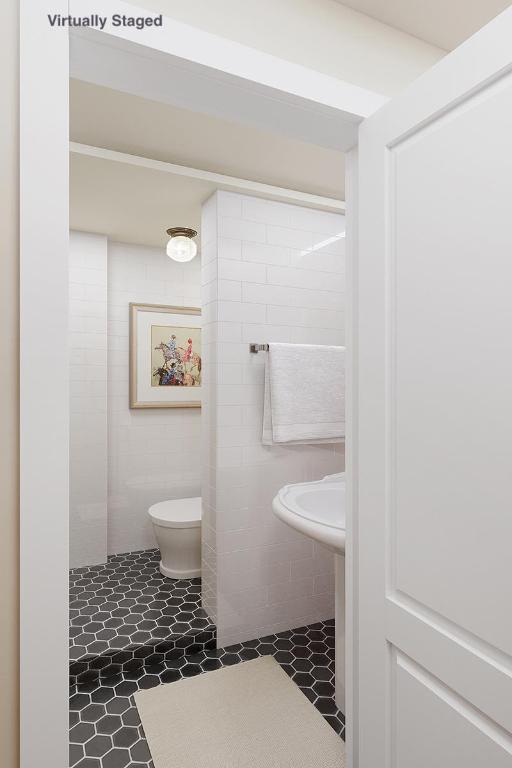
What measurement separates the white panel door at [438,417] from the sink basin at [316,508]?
0.99 feet

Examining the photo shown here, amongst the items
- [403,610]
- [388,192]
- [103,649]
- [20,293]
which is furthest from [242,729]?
[388,192]

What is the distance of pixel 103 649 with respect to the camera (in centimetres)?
210

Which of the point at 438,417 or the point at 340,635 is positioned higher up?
the point at 438,417

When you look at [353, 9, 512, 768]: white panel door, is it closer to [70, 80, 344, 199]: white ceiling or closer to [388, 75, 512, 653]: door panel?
[388, 75, 512, 653]: door panel

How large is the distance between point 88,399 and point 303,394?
156 centimetres

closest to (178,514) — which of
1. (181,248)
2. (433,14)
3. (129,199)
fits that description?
(181,248)

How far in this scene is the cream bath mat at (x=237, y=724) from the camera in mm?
1627

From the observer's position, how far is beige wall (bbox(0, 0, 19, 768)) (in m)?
0.81

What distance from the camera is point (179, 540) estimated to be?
2.79 metres

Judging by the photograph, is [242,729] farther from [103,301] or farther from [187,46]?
[103,301]

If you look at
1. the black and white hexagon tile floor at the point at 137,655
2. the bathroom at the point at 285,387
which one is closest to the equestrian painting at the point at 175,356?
the bathroom at the point at 285,387

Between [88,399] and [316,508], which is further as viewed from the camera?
[88,399]

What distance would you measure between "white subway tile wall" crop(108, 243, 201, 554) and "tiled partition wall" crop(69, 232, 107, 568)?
12cm

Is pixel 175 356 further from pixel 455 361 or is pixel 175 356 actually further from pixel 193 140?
pixel 455 361
